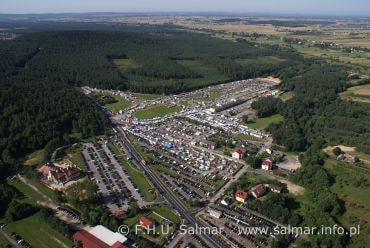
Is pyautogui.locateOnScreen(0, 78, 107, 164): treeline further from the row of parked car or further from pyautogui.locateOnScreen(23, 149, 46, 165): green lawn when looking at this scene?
the row of parked car

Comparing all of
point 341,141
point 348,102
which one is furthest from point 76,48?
point 341,141

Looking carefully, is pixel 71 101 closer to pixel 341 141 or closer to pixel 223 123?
pixel 223 123

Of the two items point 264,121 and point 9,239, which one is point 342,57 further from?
point 9,239

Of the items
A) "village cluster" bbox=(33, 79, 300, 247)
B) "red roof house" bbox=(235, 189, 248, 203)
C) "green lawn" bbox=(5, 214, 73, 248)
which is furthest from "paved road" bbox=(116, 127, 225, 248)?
"green lawn" bbox=(5, 214, 73, 248)

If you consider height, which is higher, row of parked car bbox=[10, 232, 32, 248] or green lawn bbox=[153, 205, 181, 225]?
green lawn bbox=[153, 205, 181, 225]

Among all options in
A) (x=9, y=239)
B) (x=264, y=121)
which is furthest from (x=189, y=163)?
(x=264, y=121)

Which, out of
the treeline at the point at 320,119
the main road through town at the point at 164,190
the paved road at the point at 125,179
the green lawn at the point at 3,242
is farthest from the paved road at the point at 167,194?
the treeline at the point at 320,119
